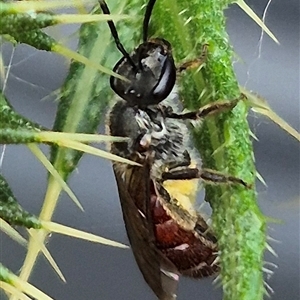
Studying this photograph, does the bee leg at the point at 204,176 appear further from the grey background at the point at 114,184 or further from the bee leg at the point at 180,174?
the grey background at the point at 114,184

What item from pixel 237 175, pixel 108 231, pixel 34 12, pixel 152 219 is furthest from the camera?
pixel 108 231

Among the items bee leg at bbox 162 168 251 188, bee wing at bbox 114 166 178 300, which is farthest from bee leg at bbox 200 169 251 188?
bee wing at bbox 114 166 178 300

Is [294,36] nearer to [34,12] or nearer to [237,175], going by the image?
[237,175]

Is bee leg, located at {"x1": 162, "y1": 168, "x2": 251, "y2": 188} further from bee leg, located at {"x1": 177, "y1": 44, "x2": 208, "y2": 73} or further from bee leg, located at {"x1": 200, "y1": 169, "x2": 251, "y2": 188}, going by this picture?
bee leg, located at {"x1": 177, "y1": 44, "x2": 208, "y2": 73}

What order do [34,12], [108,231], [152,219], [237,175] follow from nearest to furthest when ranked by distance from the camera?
[34,12]
[237,175]
[152,219]
[108,231]

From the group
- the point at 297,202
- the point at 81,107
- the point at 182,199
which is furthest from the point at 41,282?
the point at 81,107

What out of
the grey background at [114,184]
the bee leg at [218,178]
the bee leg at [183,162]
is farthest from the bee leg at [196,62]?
the grey background at [114,184]
